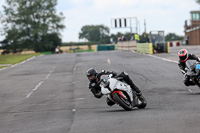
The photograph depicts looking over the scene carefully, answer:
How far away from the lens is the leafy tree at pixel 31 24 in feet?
313

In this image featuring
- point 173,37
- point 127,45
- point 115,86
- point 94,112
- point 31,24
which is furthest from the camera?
point 173,37

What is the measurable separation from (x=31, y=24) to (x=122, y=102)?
87862mm

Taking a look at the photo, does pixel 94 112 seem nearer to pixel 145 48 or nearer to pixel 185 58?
pixel 185 58

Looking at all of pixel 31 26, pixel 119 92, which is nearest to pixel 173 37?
pixel 31 26

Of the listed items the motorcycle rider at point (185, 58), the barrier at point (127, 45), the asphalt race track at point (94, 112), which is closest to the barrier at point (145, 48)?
the barrier at point (127, 45)

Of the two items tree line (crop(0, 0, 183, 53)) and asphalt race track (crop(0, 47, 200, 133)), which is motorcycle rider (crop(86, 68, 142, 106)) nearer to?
asphalt race track (crop(0, 47, 200, 133))

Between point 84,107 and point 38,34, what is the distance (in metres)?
84.8

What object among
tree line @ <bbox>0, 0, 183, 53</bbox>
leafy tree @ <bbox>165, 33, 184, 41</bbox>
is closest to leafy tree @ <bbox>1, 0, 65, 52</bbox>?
tree line @ <bbox>0, 0, 183, 53</bbox>

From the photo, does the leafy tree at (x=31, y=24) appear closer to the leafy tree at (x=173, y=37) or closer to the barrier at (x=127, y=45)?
the barrier at (x=127, y=45)

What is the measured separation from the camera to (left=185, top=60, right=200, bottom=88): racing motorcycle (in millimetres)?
12664

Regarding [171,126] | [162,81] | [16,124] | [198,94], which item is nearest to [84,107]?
[16,124]

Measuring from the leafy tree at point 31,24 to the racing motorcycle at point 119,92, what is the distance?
84323mm

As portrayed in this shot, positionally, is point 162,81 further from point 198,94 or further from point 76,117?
point 76,117

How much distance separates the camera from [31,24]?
316 ft
